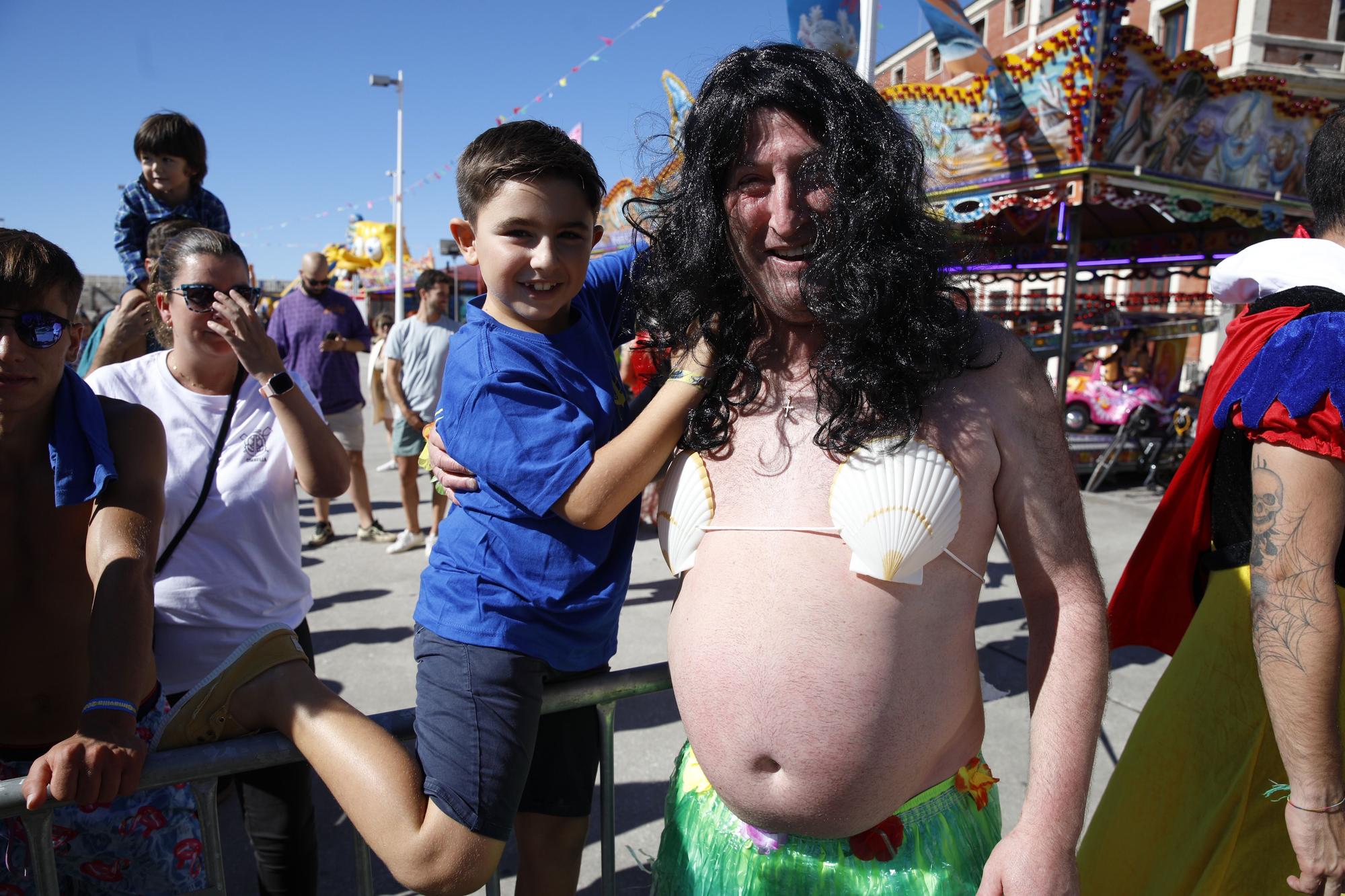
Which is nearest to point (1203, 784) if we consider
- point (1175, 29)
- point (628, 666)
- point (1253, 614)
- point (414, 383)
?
point (1253, 614)

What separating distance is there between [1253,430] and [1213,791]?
2.19 ft

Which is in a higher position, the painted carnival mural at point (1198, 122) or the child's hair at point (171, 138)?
the painted carnival mural at point (1198, 122)

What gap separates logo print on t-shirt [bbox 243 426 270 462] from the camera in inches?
84.9

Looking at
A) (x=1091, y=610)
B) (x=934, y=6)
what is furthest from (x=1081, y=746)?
(x=934, y=6)

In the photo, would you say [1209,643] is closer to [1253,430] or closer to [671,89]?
[1253,430]

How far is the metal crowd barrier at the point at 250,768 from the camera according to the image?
4.22ft

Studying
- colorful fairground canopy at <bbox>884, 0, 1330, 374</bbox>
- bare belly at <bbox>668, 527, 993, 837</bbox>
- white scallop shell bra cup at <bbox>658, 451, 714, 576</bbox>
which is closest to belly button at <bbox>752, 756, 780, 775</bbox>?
bare belly at <bbox>668, 527, 993, 837</bbox>

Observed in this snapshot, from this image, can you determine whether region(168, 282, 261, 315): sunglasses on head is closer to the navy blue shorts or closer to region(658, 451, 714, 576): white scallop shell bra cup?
the navy blue shorts

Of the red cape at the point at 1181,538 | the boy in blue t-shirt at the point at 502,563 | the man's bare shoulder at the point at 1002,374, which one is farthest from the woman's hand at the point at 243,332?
the red cape at the point at 1181,538

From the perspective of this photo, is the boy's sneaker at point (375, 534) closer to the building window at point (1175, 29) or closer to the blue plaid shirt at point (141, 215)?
the blue plaid shirt at point (141, 215)

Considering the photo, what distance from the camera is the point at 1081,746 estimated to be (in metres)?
1.07

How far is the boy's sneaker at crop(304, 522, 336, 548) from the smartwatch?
14.0ft

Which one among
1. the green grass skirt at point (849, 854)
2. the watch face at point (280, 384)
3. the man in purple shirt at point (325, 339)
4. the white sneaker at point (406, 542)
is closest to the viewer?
the green grass skirt at point (849, 854)

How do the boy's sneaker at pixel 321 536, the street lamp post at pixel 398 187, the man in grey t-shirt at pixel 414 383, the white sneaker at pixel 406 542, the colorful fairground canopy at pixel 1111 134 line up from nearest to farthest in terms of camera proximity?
1. the man in grey t-shirt at pixel 414 383
2. the white sneaker at pixel 406 542
3. the boy's sneaker at pixel 321 536
4. the colorful fairground canopy at pixel 1111 134
5. the street lamp post at pixel 398 187
